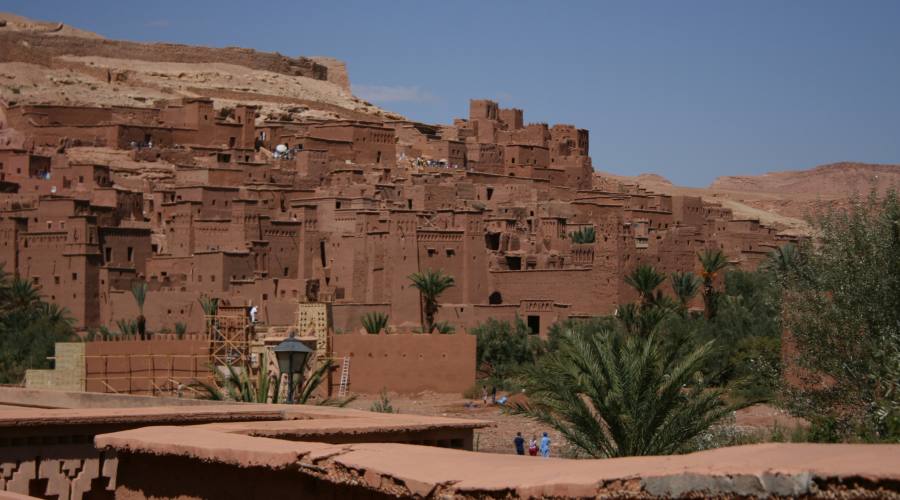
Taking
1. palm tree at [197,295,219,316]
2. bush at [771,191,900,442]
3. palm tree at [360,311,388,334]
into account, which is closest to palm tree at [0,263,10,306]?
palm tree at [197,295,219,316]

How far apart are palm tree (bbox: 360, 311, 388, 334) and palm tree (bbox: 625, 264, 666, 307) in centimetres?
617

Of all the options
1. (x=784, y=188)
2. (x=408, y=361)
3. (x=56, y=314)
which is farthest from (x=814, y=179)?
(x=408, y=361)

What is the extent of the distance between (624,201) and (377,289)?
1429cm

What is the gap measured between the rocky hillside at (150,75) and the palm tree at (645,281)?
31381mm

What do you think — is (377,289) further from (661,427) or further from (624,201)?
(661,427)

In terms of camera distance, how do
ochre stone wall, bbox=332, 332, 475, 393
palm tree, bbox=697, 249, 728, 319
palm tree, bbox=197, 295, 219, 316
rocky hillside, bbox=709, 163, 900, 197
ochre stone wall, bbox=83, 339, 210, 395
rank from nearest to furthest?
ochre stone wall, bbox=83, 339, 210, 395, ochre stone wall, bbox=332, 332, 475, 393, palm tree, bbox=197, 295, 219, 316, palm tree, bbox=697, 249, 728, 319, rocky hillside, bbox=709, 163, 900, 197

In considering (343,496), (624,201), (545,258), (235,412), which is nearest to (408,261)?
(545,258)

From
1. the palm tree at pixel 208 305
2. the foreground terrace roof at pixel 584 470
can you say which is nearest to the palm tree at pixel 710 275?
the palm tree at pixel 208 305

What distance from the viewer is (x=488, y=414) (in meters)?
28.7

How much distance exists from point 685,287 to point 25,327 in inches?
664

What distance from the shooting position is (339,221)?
4409 cm

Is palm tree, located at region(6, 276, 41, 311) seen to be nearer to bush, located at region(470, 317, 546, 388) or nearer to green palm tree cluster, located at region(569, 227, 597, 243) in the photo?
bush, located at region(470, 317, 546, 388)

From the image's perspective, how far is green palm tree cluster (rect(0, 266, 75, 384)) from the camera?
33844mm

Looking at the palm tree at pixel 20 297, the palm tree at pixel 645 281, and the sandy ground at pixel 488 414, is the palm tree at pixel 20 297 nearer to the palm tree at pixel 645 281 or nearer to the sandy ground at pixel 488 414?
the sandy ground at pixel 488 414
